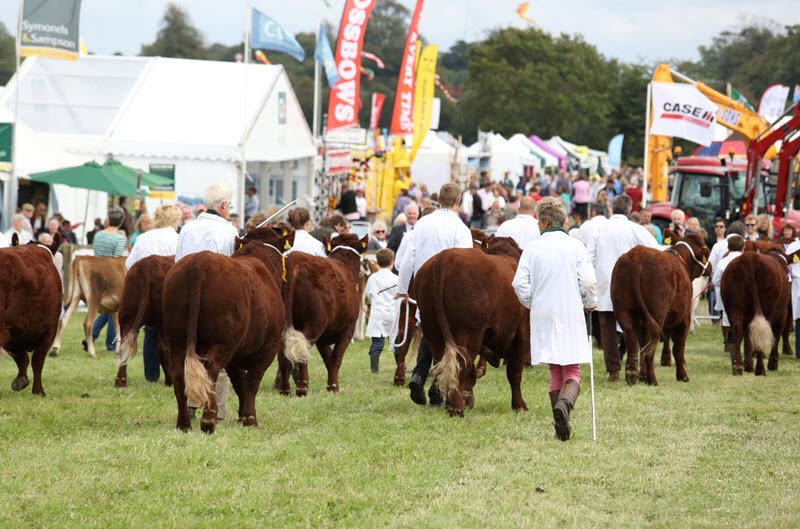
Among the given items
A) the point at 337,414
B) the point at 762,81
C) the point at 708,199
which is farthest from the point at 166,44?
the point at 337,414

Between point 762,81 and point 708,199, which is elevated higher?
point 762,81

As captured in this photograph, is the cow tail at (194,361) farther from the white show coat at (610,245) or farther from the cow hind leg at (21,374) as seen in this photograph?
the white show coat at (610,245)

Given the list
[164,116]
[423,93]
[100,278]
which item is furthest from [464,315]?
[423,93]

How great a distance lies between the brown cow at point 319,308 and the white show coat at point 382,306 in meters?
2.06

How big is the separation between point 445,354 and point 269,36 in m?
18.9

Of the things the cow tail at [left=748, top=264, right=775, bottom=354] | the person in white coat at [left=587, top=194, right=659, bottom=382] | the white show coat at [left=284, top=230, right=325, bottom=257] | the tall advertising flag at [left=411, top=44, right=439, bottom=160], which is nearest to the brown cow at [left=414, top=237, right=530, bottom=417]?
the white show coat at [left=284, top=230, right=325, bottom=257]

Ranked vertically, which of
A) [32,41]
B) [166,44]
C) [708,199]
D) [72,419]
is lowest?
[72,419]

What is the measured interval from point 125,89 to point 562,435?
Answer: 72.3 ft

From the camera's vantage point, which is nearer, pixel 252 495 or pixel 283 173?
pixel 252 495

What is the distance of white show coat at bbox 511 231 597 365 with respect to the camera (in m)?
9.67

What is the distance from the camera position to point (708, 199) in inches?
1113

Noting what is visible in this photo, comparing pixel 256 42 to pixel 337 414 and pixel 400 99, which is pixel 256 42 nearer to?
pixel 400 99

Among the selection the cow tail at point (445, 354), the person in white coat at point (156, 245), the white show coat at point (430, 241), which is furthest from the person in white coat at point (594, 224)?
the person in white coat at point (156, 245)

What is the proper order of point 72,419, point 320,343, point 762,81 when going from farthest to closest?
point 762,81 < point 320,343 < point 72,419
